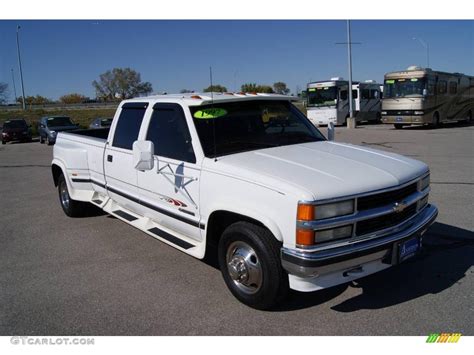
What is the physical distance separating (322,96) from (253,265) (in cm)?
2700

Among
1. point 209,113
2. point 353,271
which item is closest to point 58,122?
point 209,113

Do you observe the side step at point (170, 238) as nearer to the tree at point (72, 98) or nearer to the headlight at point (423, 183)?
the headlight at point (423, 183)

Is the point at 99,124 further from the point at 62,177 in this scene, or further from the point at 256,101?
the point at 256,101

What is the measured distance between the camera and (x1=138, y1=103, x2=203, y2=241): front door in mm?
4355

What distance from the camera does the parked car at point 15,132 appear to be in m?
28.1

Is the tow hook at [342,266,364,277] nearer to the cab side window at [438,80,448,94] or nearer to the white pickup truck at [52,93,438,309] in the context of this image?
the white pickup truck at [52,93,438,309]

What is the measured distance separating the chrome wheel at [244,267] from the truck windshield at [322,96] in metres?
26.6

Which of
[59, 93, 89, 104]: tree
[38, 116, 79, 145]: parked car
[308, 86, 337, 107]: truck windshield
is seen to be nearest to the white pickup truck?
[38, 116, 79, 145]: parked car

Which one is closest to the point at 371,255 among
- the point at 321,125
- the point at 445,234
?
the point at 445,234

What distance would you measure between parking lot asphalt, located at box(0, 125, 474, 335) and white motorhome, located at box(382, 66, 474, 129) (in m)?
19.3

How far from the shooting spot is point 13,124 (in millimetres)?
28797

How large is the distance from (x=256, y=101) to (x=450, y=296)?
2.75 m

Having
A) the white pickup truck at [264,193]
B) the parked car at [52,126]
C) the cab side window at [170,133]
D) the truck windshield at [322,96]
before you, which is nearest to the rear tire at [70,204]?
the white pickup truck at [264,193]
